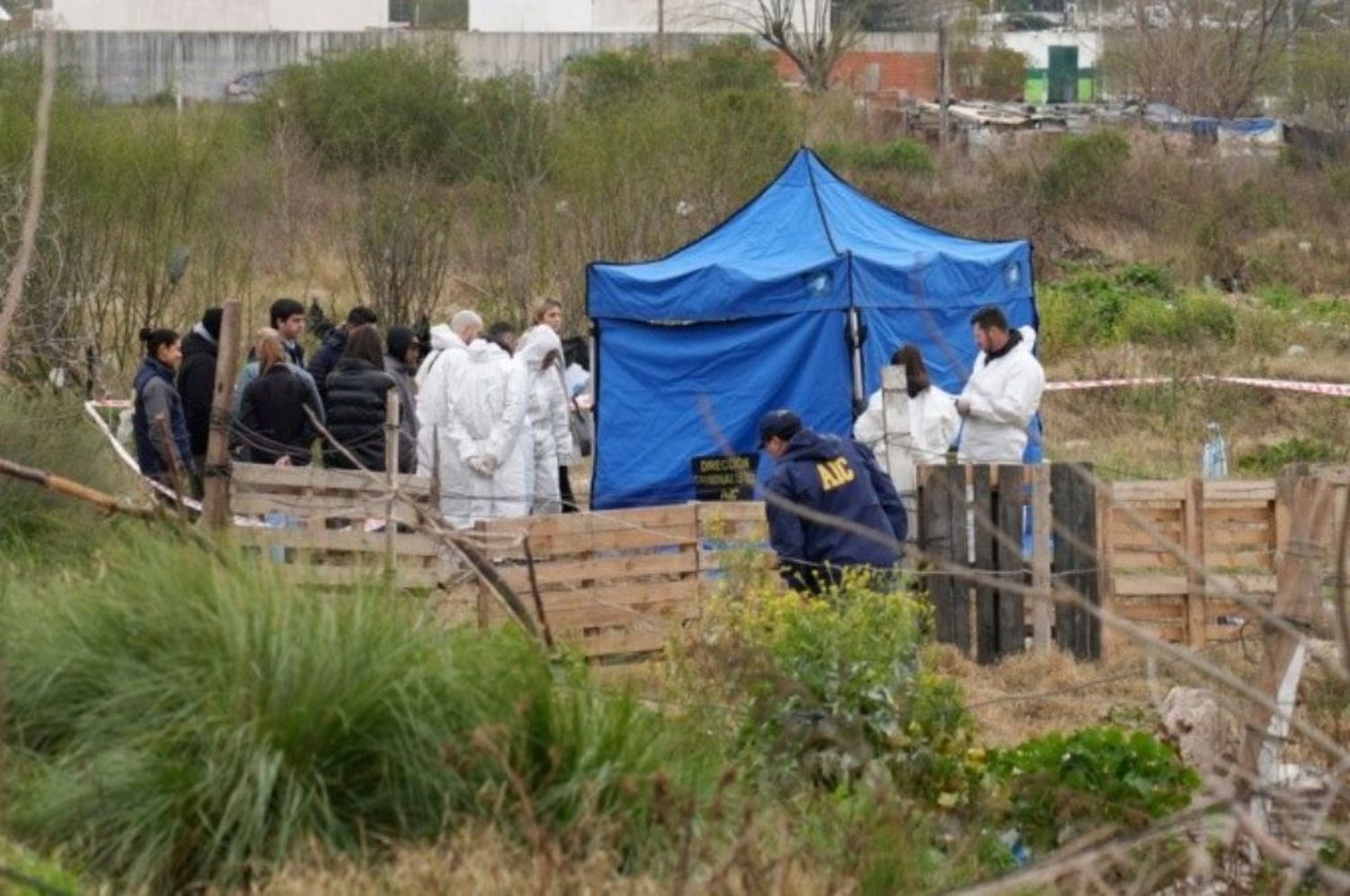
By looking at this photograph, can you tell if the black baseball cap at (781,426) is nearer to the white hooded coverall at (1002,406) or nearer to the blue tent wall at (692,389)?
the white hooded coverall at (1002,406)

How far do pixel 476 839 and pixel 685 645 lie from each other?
7.81 ft

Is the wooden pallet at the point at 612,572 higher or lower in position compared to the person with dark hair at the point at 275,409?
lower

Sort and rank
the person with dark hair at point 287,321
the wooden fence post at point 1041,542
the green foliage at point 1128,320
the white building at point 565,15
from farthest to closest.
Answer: the white building at point 565,15, the green foliage at point 1128,320, the person with dark hair at point 287,321, the wooden fence post at point 1041,542

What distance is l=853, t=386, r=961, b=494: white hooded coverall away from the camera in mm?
13164

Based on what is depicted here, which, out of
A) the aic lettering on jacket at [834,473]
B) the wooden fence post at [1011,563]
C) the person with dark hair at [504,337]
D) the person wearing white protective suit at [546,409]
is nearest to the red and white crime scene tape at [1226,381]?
the person with dark hair at [504,337]

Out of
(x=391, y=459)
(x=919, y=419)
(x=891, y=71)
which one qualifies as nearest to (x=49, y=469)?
(x=391, y=459)

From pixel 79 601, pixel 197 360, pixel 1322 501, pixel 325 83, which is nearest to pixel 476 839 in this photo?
pixel 79 601

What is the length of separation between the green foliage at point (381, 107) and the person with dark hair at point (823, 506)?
1192 inches

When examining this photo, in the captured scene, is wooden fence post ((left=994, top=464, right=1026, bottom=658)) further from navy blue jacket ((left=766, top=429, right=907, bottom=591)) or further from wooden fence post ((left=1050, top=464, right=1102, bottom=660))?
navy blue jacket ((left=766, top=429, right=907, bottom=591))

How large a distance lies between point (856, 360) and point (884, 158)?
2831 cm

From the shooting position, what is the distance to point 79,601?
7.84 m

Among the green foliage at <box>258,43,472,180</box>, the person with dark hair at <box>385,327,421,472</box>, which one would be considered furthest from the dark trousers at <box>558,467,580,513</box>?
the green foliage at <box>258,43,472,180</box>

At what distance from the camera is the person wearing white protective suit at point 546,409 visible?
48.4ft

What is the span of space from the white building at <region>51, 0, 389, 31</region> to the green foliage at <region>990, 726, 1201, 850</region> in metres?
62.3
